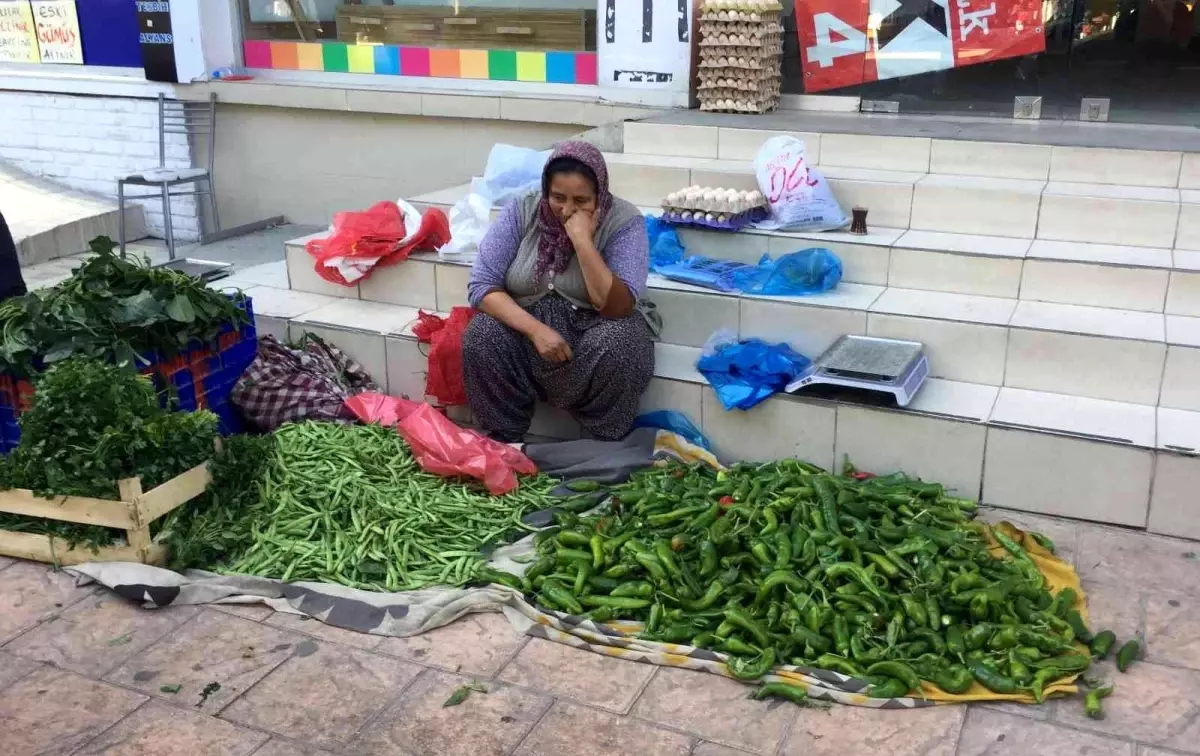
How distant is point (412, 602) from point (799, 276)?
239 cm

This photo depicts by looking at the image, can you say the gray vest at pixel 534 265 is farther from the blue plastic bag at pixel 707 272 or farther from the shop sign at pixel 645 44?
the shop sign at pixel 645 44

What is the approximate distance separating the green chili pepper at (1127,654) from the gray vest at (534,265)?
7.74 feet

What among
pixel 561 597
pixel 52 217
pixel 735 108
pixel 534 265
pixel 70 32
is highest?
pixel 70 32

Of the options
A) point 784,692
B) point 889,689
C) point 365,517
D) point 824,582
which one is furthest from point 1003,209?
point 365,517

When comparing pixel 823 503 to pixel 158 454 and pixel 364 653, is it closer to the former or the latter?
pixel 364 653

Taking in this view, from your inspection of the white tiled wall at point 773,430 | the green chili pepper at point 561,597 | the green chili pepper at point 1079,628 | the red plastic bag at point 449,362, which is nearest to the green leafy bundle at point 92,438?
the red plastic bag at point 449,362

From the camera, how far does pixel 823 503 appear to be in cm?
370

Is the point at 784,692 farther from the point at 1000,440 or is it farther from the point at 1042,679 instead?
the point at 1000,440

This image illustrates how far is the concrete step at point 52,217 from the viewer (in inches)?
324

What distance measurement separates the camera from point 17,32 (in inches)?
368

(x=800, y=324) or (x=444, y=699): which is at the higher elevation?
(x=800, y=324)

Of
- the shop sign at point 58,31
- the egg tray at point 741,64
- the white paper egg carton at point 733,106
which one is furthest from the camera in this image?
the shop sign at point 58,31

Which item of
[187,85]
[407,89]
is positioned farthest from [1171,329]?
[187,85]

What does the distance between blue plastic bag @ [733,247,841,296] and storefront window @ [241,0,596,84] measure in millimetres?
3145
